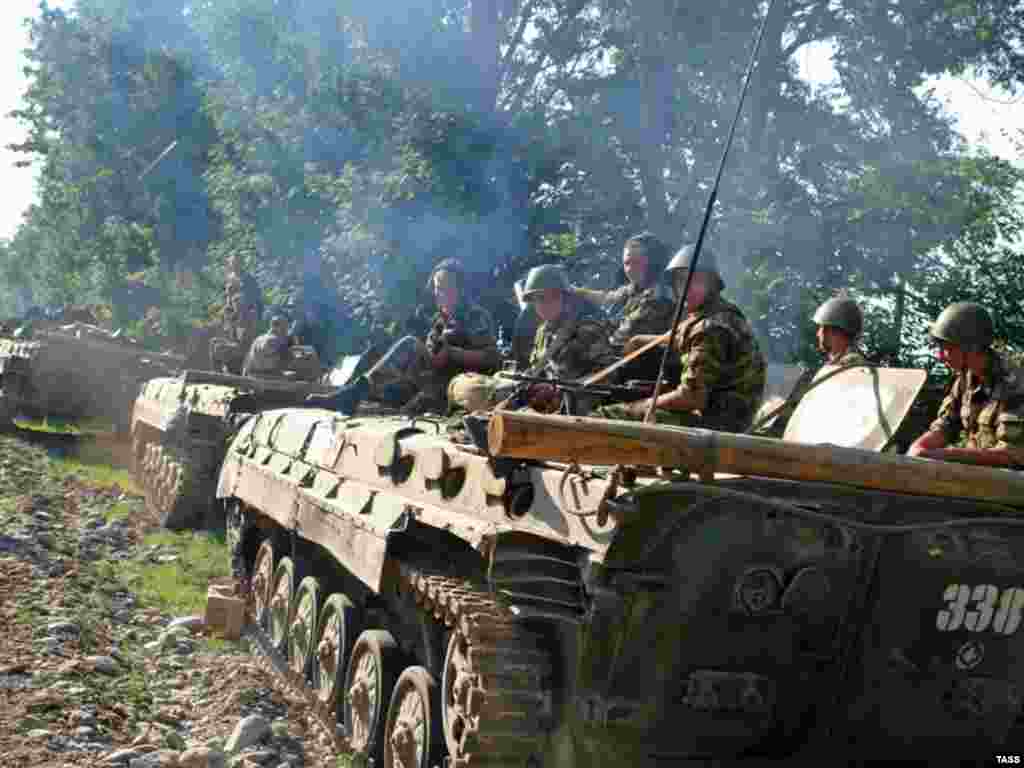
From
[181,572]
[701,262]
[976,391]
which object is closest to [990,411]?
[976,391]

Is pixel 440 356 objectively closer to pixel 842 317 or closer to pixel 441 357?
pixel 441 357

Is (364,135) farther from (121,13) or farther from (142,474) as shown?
(121,13)

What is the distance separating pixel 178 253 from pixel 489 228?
20.4 metres

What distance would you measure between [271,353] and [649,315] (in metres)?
9.54

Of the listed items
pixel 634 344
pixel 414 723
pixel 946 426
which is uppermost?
pixel 634 344

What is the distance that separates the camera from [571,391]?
6.71 metres

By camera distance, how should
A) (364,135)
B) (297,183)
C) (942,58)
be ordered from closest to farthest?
(942,58)
(364,135)
(297,183)

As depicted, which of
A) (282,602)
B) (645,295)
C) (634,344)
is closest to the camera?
(634,344)

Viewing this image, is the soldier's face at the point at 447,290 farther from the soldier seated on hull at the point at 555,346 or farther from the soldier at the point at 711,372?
the soldier at the point at 711,372

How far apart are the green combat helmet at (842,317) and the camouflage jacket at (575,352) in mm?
1144

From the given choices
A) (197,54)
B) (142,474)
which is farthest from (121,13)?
(142,474)

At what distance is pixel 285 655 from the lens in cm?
914

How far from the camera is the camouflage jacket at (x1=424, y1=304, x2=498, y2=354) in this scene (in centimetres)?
962

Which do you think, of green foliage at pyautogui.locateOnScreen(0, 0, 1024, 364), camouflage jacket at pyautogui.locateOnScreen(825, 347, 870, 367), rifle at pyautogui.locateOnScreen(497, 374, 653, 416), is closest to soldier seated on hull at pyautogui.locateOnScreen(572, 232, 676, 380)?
rifle at pyautogui.locateOnScreen(497, 374, 653, 416)
